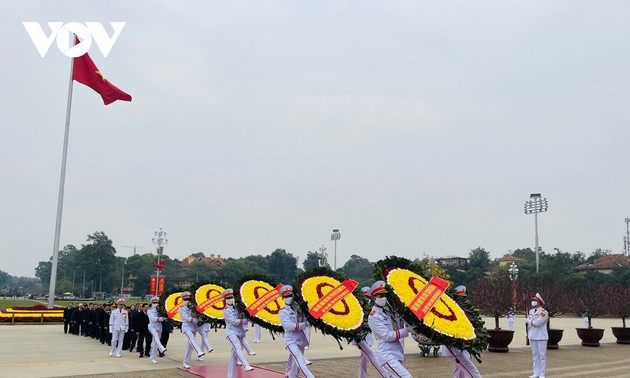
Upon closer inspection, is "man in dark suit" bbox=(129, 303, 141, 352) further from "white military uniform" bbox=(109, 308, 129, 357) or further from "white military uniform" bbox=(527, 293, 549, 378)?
"white military uniform" bbox=(527, 293, 549, 378)

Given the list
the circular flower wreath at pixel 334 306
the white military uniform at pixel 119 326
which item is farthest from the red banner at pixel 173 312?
the circular flower wreath at pixel 334 306

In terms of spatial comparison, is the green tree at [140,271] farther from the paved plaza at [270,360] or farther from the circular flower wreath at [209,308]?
the circular flower wreath at [209,308]

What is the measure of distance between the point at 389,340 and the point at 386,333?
0.39ft

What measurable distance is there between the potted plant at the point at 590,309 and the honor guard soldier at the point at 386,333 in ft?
56.9

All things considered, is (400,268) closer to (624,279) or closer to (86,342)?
(86,342)

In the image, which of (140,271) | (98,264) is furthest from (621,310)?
(98,264)

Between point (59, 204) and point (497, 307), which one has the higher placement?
point (59, 204)

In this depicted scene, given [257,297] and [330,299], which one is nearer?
[330,299]

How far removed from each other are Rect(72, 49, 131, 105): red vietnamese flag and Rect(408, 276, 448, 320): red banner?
94.4 feet

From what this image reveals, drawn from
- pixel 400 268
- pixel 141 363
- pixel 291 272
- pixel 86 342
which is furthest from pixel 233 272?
pixel 400 268

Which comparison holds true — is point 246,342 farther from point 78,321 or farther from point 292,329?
point 78,321

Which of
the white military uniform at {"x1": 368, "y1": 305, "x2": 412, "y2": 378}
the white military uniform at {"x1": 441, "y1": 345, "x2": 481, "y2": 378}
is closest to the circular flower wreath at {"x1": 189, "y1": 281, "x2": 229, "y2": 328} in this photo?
the white military uniform at {"x1": 368, "y1": 305, "x2": 412, "y2": 378}

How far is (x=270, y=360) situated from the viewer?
53.8 ft

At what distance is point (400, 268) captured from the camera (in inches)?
375
